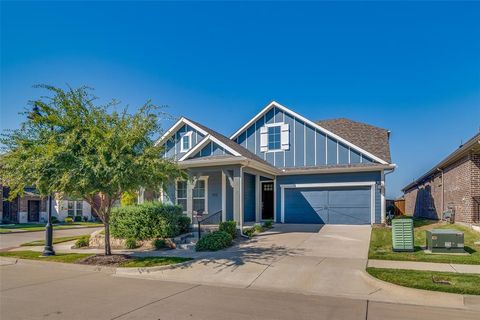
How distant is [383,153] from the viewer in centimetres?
1875

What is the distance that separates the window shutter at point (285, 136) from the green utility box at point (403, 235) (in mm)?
9922

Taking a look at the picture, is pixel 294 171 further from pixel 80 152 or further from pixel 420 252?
pixel 80 152

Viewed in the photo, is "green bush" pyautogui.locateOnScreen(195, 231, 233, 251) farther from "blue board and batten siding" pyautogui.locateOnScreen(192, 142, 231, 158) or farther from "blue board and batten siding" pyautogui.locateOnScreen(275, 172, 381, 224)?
"blue board and batten siding" pyautogui.locateOnScreen(275, 172, 381, 224)

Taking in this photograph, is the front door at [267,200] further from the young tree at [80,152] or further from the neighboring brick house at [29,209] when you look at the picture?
the neighboring brick house at [29,209]

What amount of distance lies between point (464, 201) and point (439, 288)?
9.20 m

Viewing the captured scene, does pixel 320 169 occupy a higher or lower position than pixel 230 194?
higher

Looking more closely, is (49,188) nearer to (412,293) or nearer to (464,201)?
(412,293)

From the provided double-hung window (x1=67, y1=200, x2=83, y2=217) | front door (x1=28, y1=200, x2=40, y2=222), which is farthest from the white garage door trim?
front door (x1=28, y1=200, x2=40, y2=222)

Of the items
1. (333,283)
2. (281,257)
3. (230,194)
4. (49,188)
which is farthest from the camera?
(230,194)

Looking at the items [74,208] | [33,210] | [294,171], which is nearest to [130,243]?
[294,171]

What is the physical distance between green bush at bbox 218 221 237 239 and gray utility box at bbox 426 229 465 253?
7.12 m

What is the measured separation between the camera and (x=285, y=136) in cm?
2012

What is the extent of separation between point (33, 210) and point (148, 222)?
95.6 feet

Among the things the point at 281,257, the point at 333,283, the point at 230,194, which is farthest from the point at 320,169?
the point at 333,283
